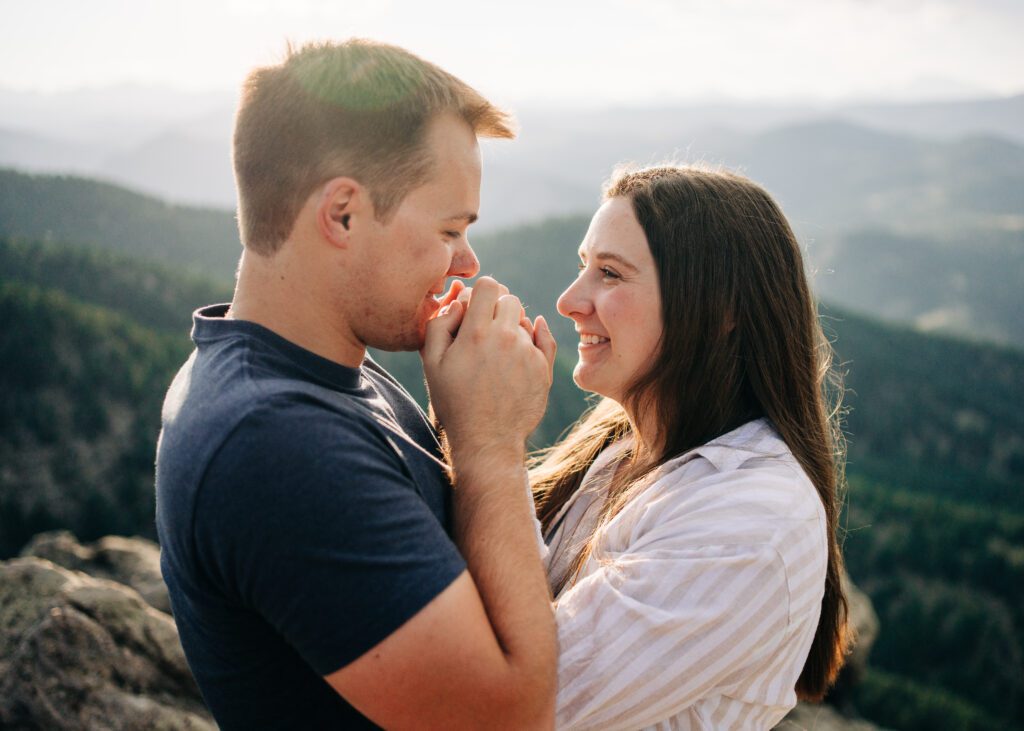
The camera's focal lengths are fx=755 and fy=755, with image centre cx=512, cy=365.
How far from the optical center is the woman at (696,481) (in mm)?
2398

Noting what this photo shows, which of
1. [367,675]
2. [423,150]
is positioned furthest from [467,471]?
[423,150]

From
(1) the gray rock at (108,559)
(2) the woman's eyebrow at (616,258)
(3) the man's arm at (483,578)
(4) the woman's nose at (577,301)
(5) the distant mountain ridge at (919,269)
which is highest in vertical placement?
(2) the woman's eyebrow at (616,258)

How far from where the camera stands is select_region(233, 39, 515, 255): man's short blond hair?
223cm

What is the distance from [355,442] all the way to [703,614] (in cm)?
125

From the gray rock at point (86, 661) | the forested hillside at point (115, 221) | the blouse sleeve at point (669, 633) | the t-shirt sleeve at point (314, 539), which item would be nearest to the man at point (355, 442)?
the t-shirt sleeve at point (314, 539)

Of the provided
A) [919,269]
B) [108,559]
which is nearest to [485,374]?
[108,559]

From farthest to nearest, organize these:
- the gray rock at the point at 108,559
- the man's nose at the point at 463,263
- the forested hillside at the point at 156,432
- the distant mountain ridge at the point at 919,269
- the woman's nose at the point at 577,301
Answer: the distant mountain ridge at the point at 919,269 < the forested hillside at the point at 156,432 < the gray rock at the point at 108,559 < the woman's nose at the point at 577,301 < the man's nose at the point at 463,263

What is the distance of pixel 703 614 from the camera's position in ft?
7.79

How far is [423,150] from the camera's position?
2324 mm

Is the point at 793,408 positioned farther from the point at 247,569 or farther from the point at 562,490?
the point at 247,569

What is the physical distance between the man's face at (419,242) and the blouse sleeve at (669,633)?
1.13m

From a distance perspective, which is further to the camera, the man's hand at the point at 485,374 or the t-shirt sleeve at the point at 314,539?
the man's hand at the point at 485,374

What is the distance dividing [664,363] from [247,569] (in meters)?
2.04

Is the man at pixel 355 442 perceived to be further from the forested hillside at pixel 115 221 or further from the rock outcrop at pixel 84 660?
the forested hillside at pixel 115 221
